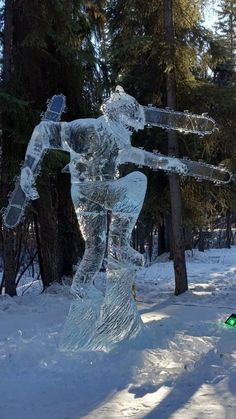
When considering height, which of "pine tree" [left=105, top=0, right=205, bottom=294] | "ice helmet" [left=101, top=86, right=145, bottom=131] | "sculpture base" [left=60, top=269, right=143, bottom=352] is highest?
"pine tree" [left=105, top=0, right=205, bottom=294]

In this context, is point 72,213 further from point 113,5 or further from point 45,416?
point 45,416

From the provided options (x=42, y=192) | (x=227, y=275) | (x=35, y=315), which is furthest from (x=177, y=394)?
(x=227, y=275)

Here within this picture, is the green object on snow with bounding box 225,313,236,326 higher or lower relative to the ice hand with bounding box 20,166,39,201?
lower

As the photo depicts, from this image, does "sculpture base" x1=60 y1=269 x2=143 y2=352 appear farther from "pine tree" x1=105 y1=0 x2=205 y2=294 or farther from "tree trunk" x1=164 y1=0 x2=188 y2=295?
"pine tree" x1=105 y1=0 x2=205 y2=294

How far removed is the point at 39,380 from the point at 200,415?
150 centimetres

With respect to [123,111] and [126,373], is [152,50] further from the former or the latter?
[126,373]

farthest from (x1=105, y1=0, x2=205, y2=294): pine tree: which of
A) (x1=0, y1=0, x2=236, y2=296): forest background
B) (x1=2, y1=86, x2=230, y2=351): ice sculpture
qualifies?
(x1=2, y1=86, x2=230, y2=351): ice sculpture

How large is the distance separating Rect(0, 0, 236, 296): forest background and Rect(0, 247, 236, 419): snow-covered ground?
3588 mm

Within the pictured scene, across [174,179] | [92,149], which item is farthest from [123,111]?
[174,179]

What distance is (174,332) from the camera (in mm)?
6027

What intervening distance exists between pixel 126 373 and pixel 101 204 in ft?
5.95

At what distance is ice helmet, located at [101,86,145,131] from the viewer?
5.50 meters

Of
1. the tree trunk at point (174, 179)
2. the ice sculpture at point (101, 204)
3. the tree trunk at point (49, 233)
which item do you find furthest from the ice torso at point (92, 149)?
the tree trunk at point (49, 233)

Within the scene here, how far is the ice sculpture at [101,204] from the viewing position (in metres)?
5.40
